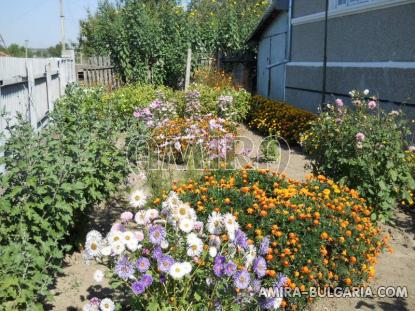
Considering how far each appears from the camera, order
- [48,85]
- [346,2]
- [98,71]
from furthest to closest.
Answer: [98,71], [48,85], [346,2]

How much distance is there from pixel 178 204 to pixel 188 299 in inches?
24.8

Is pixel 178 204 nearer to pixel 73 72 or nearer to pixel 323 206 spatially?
pixel 323 206

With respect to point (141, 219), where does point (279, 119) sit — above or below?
below

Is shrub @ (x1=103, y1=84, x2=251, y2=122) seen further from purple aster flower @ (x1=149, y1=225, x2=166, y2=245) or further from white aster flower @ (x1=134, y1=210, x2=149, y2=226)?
Answer: purple aster flower @ (x1=149, y1=225, x2=166, y2=245)

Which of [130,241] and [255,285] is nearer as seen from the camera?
[130,241]

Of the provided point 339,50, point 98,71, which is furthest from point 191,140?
point 98,71

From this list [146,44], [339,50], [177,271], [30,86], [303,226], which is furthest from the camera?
[146,44]

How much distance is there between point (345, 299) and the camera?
347 cm

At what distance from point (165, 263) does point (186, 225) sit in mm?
216

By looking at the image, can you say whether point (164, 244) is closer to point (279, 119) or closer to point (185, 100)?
point (279, 119)

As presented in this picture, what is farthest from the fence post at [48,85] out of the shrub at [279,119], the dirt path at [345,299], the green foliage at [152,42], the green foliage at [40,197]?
the green foliage at [40,197]

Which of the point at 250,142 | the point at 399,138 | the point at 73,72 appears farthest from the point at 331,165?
the point at 73,72

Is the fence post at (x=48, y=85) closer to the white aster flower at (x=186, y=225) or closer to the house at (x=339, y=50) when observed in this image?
the house at (x=339, y=50)

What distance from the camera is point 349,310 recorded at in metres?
3.34
